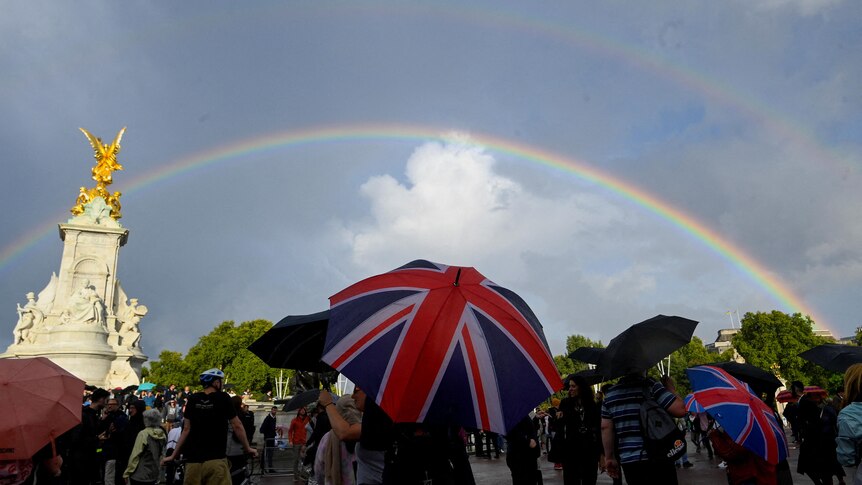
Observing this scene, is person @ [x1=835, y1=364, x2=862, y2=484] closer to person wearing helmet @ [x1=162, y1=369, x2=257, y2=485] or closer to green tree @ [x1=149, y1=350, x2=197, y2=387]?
person wearing helmet @ [x1=162, y1=369, x2=257, y2=485]

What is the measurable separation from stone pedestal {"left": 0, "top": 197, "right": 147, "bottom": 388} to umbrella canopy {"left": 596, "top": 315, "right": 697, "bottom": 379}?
3783 centimetres

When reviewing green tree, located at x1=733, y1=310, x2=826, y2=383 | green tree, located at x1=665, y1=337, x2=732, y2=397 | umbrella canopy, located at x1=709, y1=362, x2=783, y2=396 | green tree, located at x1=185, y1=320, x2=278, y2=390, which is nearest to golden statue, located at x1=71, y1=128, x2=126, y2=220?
green tree, located at x1=185, y1=320, x2=278, y2=390

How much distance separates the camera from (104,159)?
58062 mm

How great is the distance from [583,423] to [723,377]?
2.70m

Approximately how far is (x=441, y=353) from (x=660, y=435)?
2.80 m

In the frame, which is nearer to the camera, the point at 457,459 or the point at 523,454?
the point at 457,459

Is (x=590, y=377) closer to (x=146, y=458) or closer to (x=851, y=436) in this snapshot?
(x=851, y=436)

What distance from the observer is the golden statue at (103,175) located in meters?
52.2

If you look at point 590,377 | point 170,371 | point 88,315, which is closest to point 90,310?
point 88,315

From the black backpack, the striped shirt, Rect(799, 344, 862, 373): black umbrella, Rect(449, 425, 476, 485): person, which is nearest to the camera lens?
Rect(449, 425, 476, 485): person

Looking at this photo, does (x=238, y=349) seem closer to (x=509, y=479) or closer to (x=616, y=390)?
(x=509, y=479)

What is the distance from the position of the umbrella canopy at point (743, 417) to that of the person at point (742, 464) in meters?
0.18

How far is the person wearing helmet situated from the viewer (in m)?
6.22

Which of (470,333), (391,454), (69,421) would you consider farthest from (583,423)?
(69,421)
